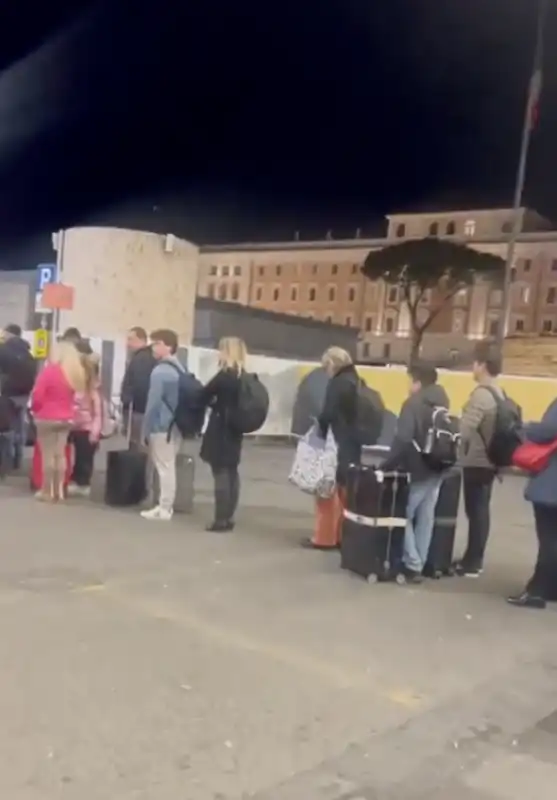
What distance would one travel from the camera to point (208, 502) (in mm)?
11500

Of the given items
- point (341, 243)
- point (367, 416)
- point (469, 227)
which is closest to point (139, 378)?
point (367, 416)

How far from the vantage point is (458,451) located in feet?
26.4

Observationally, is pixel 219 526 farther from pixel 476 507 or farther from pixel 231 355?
pixel 476 507

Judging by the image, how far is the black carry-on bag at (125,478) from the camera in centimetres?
1046

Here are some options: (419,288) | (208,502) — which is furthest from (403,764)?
(419,288)

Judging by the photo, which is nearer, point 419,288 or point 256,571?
point 256,571

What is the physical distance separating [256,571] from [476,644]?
2061mm

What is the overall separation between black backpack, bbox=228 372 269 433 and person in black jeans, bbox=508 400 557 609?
255 centimetres

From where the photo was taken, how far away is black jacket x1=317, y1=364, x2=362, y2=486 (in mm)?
8680

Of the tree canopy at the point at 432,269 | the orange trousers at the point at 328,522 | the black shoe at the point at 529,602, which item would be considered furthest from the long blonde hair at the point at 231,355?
the tree canopy at the point at 432,269

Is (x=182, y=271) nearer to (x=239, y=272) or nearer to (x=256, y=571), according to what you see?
(x=256, y=571)

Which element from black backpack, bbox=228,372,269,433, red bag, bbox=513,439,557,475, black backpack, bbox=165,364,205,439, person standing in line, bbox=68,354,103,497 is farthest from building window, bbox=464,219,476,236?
red bag, bbox=513,439,557,475

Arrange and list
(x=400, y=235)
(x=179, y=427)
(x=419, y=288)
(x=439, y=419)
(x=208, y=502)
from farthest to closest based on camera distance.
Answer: (x=400, y=235) < (x=419, y=288) < (x=208, y=502) < (x=179, y=427) < (x=439, y=419)

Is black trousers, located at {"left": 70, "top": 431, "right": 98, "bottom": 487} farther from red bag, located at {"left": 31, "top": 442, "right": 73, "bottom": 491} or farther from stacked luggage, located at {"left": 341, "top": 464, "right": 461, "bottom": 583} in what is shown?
stacked luggage, located at {"left": 341, "top": 464, "right": 461, "bottom": 583}
